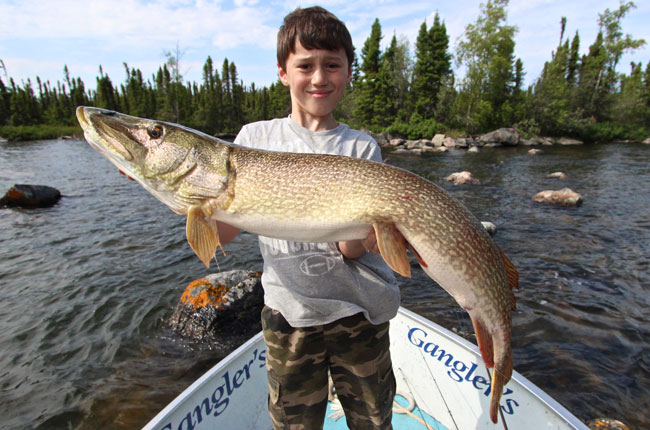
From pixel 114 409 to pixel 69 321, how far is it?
7.44 ft

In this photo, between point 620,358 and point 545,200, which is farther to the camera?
point 545,200

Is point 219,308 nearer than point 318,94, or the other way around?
point 318,94

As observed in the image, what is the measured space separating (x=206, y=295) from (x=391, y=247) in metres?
3.83

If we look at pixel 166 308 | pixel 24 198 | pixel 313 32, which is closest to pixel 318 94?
pixel 313 32

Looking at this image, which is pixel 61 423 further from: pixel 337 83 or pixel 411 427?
pixel 337 83

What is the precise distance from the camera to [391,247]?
1552mm

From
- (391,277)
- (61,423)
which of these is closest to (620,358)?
(391,277)

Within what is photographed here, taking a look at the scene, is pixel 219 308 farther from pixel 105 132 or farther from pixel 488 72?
pixel 488 72

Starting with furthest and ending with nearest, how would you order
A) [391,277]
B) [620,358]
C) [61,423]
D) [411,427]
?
[620,358] < [61,423] < [411,427] < [391,277]

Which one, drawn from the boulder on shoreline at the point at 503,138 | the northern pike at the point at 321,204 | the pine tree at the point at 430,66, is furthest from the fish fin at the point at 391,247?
the pine tree at the point at 430,66

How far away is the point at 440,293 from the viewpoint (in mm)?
5480

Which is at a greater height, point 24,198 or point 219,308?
point 24,198

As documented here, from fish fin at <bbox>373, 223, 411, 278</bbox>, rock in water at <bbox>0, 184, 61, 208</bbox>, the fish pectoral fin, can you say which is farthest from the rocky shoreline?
the fish pectoral fin

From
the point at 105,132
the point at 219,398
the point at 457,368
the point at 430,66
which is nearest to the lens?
the point at 105,132
